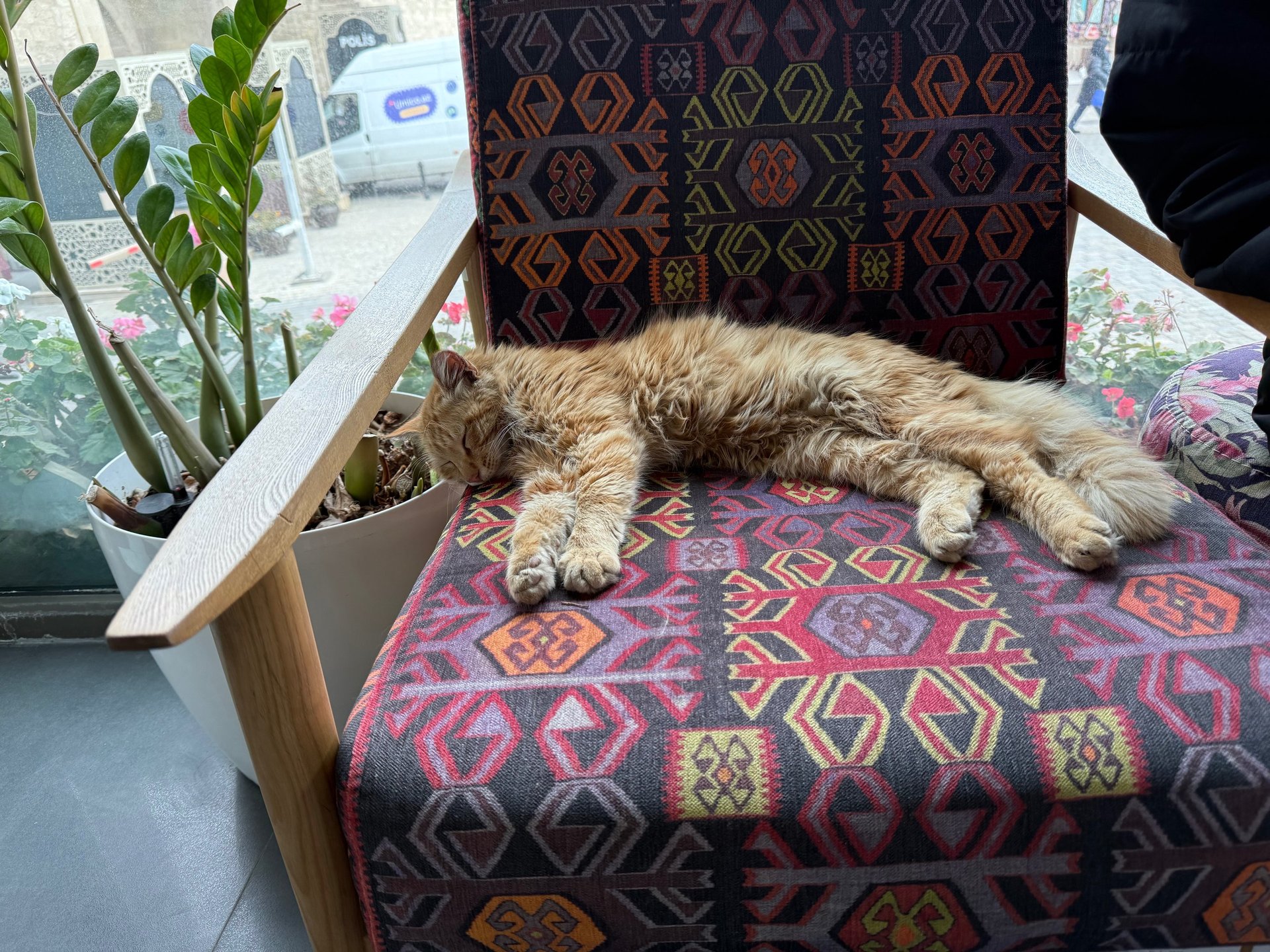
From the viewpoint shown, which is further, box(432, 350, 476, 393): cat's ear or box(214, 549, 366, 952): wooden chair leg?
box(432, 350, 476, 393): cat's ear

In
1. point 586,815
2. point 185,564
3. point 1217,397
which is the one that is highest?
point 185,564

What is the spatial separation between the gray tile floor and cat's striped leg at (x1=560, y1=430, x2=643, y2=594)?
0.78 meters

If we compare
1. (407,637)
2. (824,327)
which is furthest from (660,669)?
(824,327)

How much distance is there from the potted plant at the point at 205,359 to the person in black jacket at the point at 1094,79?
141 cm

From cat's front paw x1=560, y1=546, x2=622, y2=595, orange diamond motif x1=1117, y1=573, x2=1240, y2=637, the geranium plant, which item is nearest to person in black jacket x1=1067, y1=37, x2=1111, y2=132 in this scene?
the geranium plant

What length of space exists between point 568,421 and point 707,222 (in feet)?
1.36

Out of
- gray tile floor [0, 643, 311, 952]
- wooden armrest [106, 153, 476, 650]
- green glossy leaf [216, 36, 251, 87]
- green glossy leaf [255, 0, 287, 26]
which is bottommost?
gray tile floor [0, 643, 311, 952]

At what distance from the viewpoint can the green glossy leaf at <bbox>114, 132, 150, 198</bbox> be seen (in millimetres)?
1295

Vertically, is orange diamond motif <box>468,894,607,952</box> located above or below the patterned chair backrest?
below

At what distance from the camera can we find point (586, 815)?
84 cm

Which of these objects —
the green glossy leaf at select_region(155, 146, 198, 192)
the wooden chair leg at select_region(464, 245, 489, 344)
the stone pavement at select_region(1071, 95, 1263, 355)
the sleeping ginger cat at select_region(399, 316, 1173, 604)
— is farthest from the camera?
the stone pavement at select_region(1071, 95, 1263, 355)

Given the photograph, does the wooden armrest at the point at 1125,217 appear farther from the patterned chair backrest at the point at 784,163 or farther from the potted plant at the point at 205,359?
the potted plant at the point at 205,359

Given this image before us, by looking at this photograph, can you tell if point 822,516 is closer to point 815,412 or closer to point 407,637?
point 815,412

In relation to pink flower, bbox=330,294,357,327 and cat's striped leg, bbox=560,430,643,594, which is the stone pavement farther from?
pink flower, bbox=330,294,357,327
